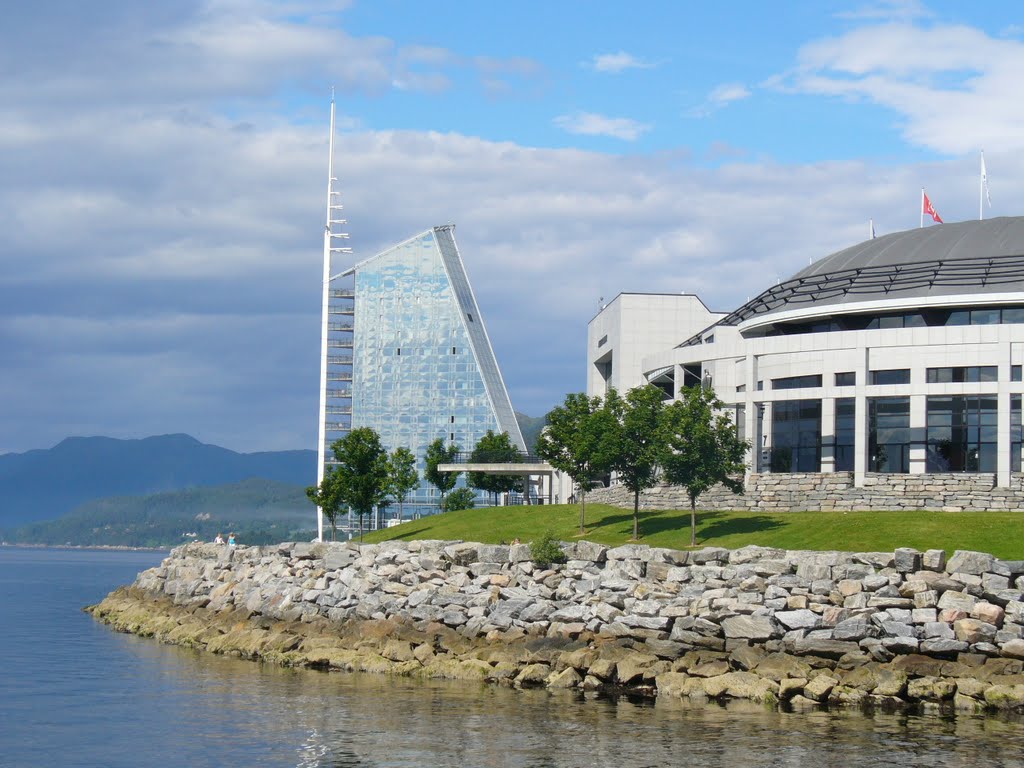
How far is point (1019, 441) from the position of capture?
66188mm

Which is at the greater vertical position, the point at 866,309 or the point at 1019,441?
the point at 866,309

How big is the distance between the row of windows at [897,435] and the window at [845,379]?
3.78 ft

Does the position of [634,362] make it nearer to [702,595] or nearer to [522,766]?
[702,595]

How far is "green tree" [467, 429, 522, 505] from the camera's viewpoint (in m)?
114

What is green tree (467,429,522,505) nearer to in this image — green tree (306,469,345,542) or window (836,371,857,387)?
green tree (306,469,345,542)

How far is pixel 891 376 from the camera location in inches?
2776

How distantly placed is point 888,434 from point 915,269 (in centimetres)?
1459

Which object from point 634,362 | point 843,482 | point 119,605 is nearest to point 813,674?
point 843,482

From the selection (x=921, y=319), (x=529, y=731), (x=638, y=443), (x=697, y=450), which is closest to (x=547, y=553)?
(x=697, y=450)

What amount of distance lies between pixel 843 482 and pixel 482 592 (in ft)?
86.4

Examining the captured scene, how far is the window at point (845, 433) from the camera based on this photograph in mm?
71188

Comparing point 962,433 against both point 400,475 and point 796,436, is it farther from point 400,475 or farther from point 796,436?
point 400,475

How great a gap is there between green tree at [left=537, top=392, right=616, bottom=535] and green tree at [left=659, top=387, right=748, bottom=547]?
Result: 13.6 ft

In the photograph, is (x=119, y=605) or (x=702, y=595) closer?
(x=702, y=595)
